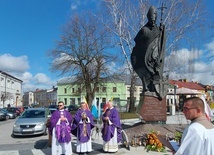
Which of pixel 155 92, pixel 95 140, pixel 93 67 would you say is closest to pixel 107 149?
pixel 95 140

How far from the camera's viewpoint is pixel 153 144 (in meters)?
8.90

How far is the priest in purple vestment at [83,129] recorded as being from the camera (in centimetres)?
896

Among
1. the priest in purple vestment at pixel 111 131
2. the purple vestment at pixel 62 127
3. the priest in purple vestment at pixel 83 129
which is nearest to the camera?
the purple vestment at pixel 62 127

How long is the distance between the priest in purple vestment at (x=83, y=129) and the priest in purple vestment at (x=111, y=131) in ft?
1.73

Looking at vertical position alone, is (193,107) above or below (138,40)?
below

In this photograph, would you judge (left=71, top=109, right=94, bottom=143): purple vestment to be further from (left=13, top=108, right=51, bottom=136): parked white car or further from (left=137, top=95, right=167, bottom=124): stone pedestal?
(left=13, top=108, right=51, bottom=136): parked white car

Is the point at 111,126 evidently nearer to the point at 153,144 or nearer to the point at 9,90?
the point at 153,144

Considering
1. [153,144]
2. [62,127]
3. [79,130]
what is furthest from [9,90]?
[153,144]

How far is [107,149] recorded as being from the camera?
909cm

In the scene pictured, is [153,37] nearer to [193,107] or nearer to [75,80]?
[193,107]

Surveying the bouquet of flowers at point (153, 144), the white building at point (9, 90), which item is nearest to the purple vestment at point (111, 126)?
the bouquet of flowers at point (153, 144)

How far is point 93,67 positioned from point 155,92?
2509 centimetres

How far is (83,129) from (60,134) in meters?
0.84

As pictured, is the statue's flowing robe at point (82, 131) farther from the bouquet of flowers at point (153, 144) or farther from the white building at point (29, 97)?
the white building at point (29, 97)
